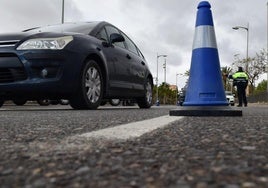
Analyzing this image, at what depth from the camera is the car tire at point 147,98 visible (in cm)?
939

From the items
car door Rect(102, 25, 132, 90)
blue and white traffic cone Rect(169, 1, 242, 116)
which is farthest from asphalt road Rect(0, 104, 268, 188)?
car door Rect(102, 25, 132, 90)

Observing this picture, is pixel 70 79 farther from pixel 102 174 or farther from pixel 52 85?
pixel 102 174

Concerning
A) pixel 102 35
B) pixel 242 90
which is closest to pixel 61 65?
pixel 102 35

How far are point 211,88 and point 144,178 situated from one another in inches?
143

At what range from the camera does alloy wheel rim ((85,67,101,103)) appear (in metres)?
6.73

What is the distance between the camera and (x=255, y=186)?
1.25m

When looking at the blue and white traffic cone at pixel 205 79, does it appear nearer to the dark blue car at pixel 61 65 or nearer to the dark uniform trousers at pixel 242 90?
the dark blue car at pixel 61 65

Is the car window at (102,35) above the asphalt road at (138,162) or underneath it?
above

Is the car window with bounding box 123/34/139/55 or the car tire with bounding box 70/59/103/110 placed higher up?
the car window with bounding box 123/34/139/55

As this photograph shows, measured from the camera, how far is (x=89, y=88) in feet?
22.2

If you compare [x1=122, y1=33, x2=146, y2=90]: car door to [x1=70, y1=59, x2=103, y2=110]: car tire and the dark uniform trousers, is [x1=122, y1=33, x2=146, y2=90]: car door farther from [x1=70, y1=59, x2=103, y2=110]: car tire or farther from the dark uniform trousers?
the dark uniform trousers

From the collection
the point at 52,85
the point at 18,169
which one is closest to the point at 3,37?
the point at 52,85

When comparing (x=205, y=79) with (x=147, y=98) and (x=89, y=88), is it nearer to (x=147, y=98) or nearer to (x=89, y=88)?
(x=89, y=88)

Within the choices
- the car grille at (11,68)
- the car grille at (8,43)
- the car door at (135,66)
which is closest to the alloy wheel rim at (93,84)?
the car grille at (11,68)
